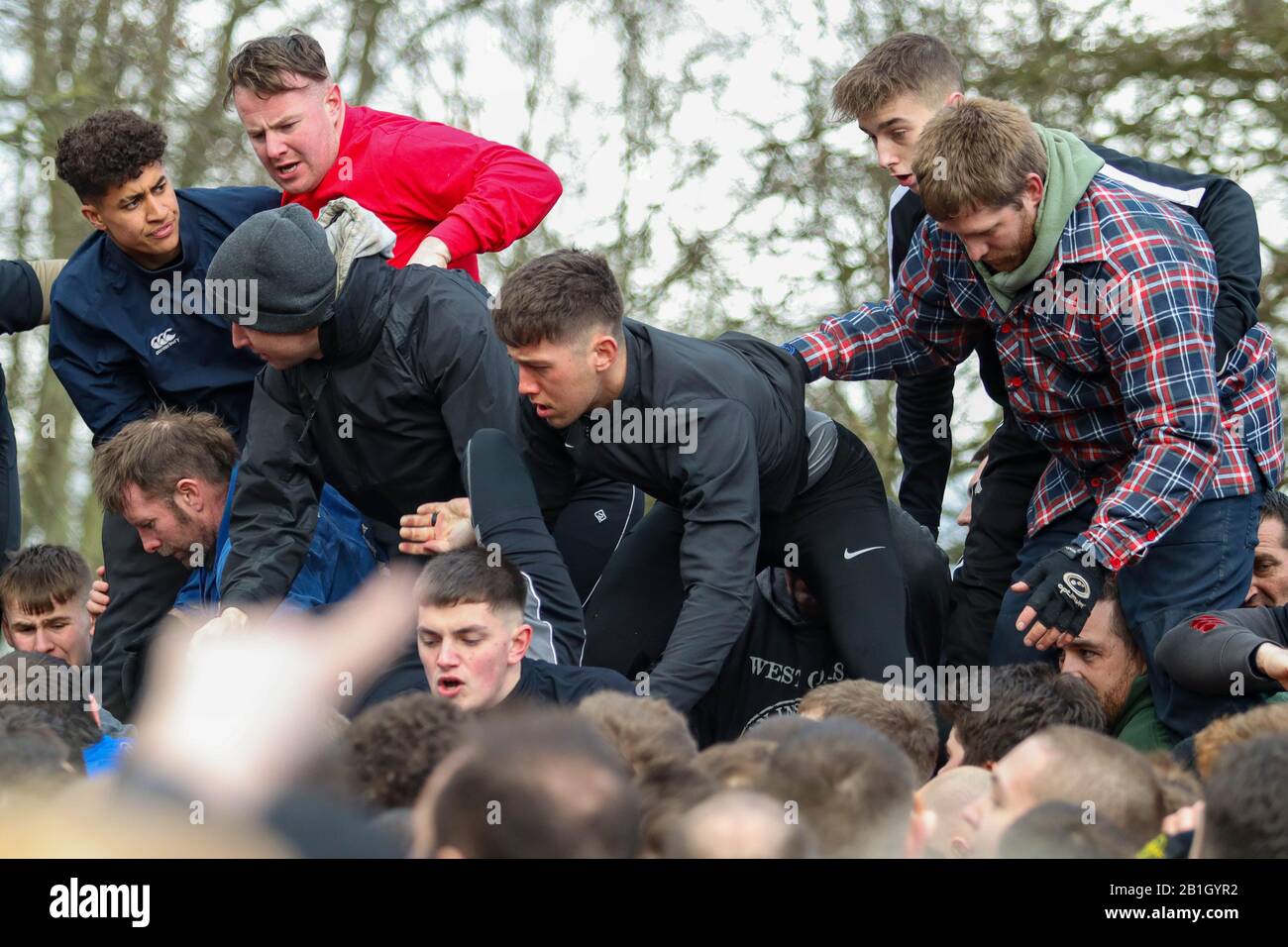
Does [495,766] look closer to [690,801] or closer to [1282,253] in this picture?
[690,801]

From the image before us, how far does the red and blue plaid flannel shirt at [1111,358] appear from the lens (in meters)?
3.74

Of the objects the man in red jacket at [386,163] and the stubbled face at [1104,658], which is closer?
the stubbled face at [1104,658]

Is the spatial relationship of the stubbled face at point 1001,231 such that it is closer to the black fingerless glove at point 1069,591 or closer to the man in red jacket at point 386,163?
the black fingerless glove at point 1069,591

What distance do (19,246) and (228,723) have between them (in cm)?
776

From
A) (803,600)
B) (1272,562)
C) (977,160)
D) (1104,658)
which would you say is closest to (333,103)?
(977,160)

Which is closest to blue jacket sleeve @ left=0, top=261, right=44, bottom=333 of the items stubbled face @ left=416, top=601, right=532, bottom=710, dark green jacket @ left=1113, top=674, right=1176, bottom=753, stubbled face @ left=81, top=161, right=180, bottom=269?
stubbled face @ left=81, top=161, right=180, bottom=269

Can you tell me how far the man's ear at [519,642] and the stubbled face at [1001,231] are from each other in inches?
55.1

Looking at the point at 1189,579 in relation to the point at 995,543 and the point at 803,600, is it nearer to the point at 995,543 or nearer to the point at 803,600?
the point at 995,543

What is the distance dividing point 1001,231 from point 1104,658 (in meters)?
1.18

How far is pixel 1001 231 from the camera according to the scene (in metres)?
3.82

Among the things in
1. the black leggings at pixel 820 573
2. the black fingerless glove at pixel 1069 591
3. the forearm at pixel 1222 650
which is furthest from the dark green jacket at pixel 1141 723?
the black leggings at pixel 820 573
